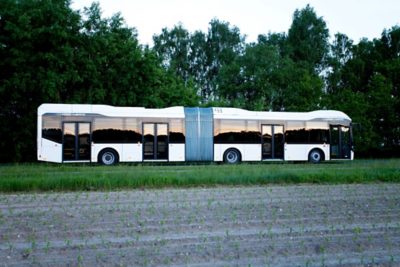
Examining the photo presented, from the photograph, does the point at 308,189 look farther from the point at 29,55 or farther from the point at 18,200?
the point at 29,55

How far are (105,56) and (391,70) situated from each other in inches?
1034

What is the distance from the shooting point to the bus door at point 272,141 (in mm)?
29314

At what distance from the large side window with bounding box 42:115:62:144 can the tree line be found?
10.0 feet

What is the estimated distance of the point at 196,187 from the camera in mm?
16297

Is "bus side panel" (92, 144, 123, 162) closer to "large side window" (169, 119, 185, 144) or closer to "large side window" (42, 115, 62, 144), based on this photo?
"large side window" (42, 115, 62, 144)

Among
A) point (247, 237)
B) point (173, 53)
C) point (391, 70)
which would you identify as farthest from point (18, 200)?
point (173, 53)

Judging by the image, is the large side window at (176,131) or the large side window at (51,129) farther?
the large side window at (176,131)

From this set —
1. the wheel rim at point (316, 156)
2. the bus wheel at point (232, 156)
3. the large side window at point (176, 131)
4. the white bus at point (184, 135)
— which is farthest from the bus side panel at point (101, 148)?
the wheel rim at point (316, 156)

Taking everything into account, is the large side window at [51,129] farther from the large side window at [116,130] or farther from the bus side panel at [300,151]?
the bus side panel at [300,151]

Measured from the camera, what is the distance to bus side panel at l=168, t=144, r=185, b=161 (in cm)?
2786

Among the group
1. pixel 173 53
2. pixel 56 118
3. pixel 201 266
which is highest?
pixel 173 53

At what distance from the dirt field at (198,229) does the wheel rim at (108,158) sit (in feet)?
41.5

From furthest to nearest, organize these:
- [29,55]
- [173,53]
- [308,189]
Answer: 1. [173,53]
2. [29,55]
3. [308,189]

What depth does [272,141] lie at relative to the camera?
96.5ft
